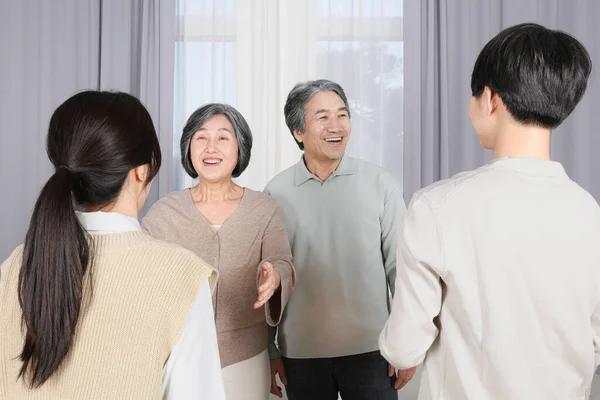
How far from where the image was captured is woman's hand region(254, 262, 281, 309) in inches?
58.8

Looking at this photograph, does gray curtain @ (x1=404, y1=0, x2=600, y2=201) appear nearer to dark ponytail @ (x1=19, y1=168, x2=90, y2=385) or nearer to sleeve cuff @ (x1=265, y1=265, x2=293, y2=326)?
sleeve cuff @ (x1=265, y1=265, x2=293, y2=326)

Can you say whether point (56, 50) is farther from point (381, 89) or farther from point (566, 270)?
point (566, 270)

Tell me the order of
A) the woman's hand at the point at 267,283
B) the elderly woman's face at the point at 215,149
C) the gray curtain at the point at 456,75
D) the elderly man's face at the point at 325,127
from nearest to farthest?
the woman's hand at the point at 267,283
the elderly woman's face at the point at 215,149
the elderly man's face at the point at 325,127
the gray curtain at the point at 456,75

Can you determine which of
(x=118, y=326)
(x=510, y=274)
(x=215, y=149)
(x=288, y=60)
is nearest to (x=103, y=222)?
(x=118, y=326)

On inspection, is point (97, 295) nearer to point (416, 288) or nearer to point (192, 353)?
point (192, 353)

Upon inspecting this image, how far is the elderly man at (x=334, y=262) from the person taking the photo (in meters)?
1.92

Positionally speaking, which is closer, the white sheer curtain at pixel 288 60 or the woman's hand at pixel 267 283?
the woman's hand at pixel 267 283

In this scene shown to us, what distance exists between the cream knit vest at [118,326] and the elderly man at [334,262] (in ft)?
3.36

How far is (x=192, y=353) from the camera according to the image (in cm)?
98

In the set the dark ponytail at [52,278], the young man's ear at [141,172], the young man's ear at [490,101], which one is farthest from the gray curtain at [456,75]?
the dark ponytail at [52,278]

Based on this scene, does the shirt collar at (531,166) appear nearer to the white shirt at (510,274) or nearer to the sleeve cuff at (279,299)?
the white shirt at (510,274)

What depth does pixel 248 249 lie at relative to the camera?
5.70ft

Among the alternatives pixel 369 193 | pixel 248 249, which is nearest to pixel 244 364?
pixel 248 249

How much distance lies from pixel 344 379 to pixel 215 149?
2.71ft
